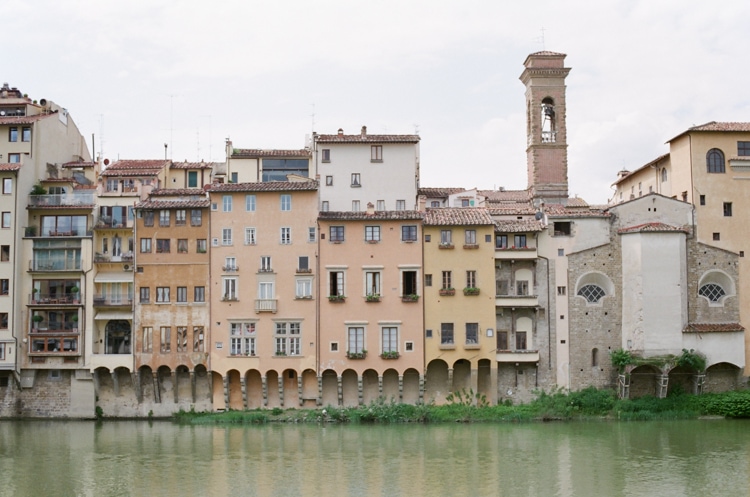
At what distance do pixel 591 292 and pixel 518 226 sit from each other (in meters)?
5.41

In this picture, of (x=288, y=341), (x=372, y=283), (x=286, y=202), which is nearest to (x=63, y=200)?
(x=286, y=202)

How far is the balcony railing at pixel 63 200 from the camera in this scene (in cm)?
5428

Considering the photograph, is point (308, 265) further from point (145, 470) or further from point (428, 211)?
point (145, 470)

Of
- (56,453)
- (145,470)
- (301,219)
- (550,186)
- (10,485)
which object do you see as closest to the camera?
(10,485)

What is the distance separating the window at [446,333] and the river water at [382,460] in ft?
17.7

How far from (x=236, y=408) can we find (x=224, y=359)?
2827 millimetres

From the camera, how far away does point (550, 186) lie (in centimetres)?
6334

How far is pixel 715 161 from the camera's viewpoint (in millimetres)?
53562

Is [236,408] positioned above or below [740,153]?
below

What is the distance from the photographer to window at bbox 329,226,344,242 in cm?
5316

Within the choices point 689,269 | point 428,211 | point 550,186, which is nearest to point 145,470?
point 428,211

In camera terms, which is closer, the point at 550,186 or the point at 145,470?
the point at 145,470

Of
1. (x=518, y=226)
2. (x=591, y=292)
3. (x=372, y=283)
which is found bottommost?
(x=591, y=292)

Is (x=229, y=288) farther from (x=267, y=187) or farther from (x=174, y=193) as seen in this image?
(x=174, y=193)
